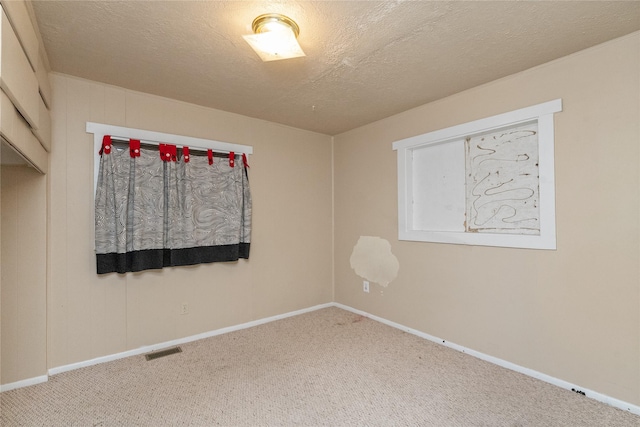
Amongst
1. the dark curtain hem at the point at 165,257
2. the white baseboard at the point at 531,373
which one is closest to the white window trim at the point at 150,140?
the dark curtain hem at the point at 165,257

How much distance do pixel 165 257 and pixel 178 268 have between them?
0.56 feet

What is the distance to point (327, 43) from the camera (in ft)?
6.48

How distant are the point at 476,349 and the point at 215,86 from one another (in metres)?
3.16

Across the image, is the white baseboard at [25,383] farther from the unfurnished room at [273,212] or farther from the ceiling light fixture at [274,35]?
the ceiling light fixture at [274,35]

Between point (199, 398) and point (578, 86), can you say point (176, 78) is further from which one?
point (578, 86)

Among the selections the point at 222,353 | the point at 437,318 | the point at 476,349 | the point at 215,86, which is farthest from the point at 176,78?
the point at 476,349

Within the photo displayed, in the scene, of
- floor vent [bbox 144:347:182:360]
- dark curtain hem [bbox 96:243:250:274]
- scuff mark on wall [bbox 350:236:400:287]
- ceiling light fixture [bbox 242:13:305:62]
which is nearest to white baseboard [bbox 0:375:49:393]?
floor vent [bbox 144:347:182:360]

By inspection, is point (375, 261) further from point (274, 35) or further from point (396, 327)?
point (274, 35)

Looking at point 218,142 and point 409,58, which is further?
point 218,142

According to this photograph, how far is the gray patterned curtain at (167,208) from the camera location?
8.31 ft

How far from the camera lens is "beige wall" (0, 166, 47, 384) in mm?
2158

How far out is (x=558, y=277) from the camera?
221 cm

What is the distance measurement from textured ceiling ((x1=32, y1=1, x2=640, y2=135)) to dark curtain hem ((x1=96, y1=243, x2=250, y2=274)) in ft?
4.69

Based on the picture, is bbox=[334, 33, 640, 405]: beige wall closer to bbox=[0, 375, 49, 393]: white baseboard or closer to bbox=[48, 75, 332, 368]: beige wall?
bbox=[48, 75, 332, 368]: beige wall
